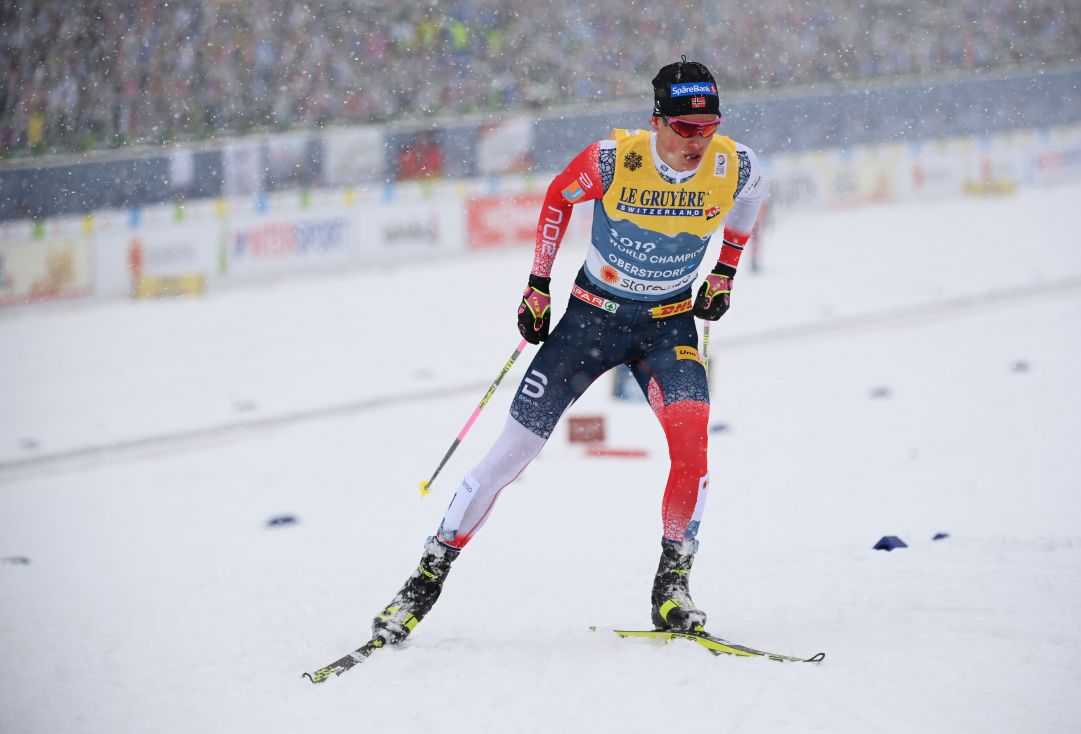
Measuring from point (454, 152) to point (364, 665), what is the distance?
55.0 feet

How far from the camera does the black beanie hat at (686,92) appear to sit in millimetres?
4801

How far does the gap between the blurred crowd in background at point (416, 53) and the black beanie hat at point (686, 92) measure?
570 inches

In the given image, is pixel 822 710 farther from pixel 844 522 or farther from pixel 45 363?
pixel 45 363

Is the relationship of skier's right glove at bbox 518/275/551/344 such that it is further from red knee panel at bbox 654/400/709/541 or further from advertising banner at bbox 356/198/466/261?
advertising banner at bbox 356/198/466/261

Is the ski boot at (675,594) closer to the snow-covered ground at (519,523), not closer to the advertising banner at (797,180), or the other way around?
the snow-covered ground at (519,523)

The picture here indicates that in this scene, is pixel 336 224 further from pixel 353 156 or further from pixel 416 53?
pixel 416 53

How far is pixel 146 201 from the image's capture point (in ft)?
58.6

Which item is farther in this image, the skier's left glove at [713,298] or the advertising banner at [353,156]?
the advertising banner at [353,156]

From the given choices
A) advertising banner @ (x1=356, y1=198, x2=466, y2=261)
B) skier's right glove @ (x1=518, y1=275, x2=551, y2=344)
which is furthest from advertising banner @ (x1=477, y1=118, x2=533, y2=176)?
skier's right glove @ (x1=518, y1=275, x2=551, y2=344)

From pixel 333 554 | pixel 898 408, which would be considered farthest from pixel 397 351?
pixel 333 554

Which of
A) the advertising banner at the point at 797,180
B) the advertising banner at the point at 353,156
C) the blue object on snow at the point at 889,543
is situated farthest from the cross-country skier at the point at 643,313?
the advertising banner at the point at 797,180

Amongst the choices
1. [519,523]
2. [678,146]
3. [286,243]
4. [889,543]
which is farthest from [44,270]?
[678,146]

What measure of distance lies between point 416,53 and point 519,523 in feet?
52.4

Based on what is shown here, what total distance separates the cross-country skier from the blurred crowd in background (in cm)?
1407
